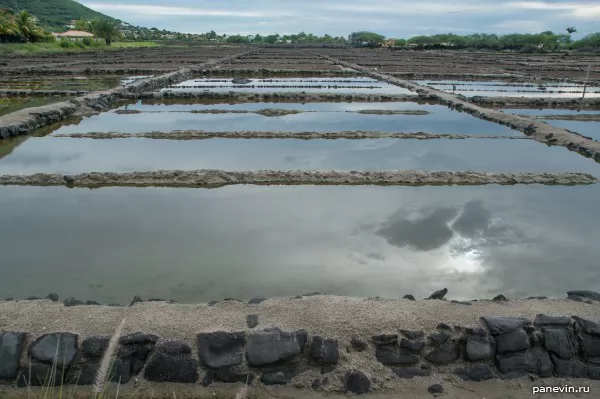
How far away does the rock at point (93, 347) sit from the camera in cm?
344

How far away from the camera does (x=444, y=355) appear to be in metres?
3.58

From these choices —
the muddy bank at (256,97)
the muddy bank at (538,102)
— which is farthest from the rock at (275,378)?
the muddy bank at (538,102)

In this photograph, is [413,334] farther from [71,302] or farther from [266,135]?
[266,135]

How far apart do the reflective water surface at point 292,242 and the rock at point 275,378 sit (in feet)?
4.35

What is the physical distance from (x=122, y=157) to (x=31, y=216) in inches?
128

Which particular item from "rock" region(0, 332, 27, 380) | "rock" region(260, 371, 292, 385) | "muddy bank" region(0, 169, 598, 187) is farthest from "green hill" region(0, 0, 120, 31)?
"rock" region(260, 371, 292, 385)

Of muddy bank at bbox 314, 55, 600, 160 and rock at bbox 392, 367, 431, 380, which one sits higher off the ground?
muddy bank at bbox 314, 55, 600, 160

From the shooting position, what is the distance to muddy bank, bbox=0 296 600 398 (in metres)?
3.41

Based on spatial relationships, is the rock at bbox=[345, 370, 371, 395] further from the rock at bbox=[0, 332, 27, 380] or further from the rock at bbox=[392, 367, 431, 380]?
the rock at bbox=[0, 332, 27, 380]

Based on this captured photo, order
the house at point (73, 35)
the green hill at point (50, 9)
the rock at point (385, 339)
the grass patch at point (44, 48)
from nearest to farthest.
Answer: the rock at point (385, 339)
the grass patch at point (44, 48)
the house at point (73, 35)
the green hill at point (50, 9)

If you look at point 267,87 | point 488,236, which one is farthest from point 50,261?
point 267,87

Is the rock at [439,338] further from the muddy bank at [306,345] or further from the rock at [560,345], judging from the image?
the rock at [560,345]

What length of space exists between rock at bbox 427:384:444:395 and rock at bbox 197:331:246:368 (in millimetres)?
1463

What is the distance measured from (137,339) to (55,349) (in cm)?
62
